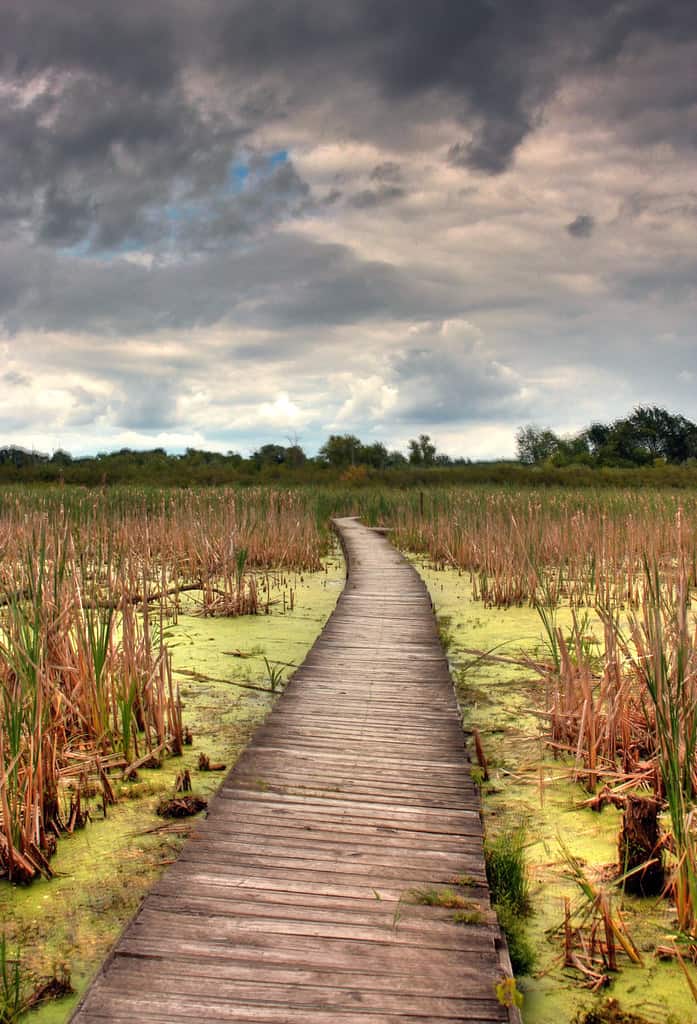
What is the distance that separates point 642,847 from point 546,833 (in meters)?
0.46

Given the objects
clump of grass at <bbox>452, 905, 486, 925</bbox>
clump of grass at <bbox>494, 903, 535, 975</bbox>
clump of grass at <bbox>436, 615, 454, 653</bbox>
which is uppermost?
clump of grass at <bbox>436, 615, 454, 653</bbox>

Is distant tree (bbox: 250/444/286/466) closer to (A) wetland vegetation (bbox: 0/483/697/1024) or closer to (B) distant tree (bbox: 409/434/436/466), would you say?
(B) distant tree (bbox: 409/434/436/466)

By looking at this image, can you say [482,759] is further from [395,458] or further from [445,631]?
[395,458]

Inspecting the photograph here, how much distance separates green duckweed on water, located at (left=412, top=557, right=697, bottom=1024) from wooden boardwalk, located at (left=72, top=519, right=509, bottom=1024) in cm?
19

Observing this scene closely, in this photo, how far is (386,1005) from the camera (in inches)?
71.1

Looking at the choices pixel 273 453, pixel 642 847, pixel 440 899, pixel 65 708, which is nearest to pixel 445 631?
pixel 65 708

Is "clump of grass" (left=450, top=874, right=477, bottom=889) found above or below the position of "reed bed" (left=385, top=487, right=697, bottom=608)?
below

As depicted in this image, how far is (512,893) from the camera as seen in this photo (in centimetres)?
246

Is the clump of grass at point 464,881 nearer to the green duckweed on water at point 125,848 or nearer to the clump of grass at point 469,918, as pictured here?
the clump of grass at point 469,918

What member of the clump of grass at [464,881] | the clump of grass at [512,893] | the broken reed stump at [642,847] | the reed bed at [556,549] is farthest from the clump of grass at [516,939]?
the reed bed at [556,549]

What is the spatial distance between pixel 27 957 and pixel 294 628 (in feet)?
14.7

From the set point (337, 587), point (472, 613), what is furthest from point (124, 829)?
point (337, 587)

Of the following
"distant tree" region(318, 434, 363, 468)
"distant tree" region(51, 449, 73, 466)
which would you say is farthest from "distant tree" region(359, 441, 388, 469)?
"distant tree" region(51, 449, 73, 466)

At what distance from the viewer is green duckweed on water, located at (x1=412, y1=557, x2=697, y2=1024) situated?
2.02m
